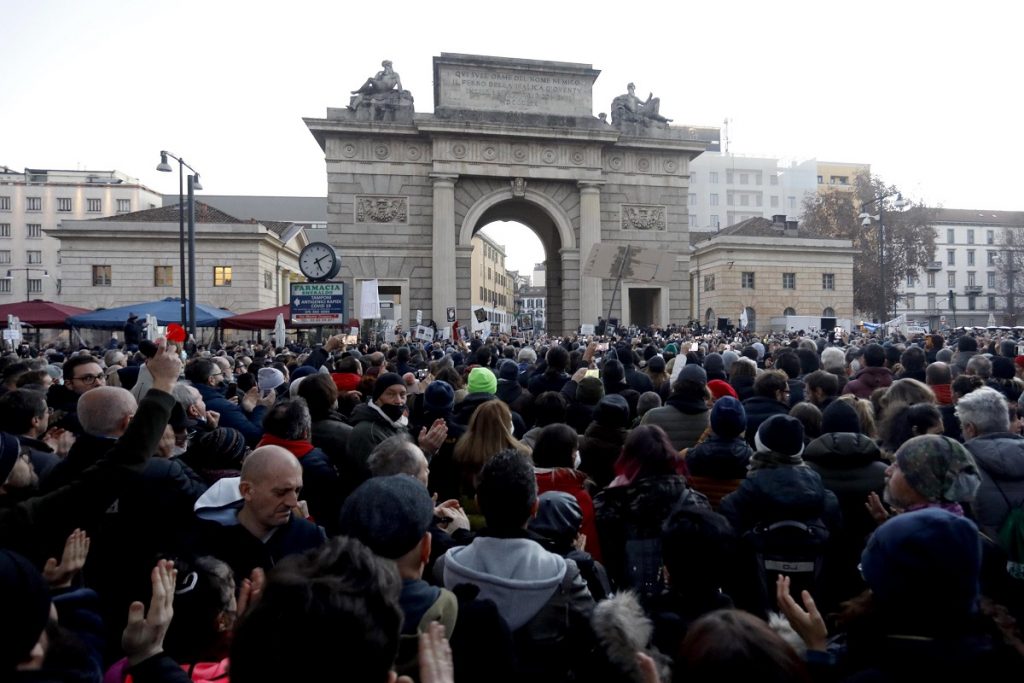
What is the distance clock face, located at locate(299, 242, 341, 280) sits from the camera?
1299 cm

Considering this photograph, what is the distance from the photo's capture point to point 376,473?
12.1 feet

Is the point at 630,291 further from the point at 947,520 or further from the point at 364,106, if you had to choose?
the point at 947,520

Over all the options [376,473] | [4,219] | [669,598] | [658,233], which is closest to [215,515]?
Result: [376,473]

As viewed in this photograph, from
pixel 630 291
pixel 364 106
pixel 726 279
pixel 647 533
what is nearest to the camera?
pixel 647 533

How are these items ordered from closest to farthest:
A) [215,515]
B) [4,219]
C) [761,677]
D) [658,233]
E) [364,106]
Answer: [761,677], [215,515], [364,106], [658,233], [4,219]

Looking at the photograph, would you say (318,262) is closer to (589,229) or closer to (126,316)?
(126,316)

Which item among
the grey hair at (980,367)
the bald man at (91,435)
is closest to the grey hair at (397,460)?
the bald man at (91,435)

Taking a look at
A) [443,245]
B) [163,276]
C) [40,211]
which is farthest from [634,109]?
[40,211]

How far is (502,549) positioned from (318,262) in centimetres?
1102

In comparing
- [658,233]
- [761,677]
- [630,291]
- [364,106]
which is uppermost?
[364,106]

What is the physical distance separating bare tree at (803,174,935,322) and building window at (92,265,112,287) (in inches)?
1968

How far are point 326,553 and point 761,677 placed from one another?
3.43 ft

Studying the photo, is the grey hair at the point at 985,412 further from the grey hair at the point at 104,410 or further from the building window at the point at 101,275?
the building window at the point at 101,275

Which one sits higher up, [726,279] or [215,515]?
[726,279]
